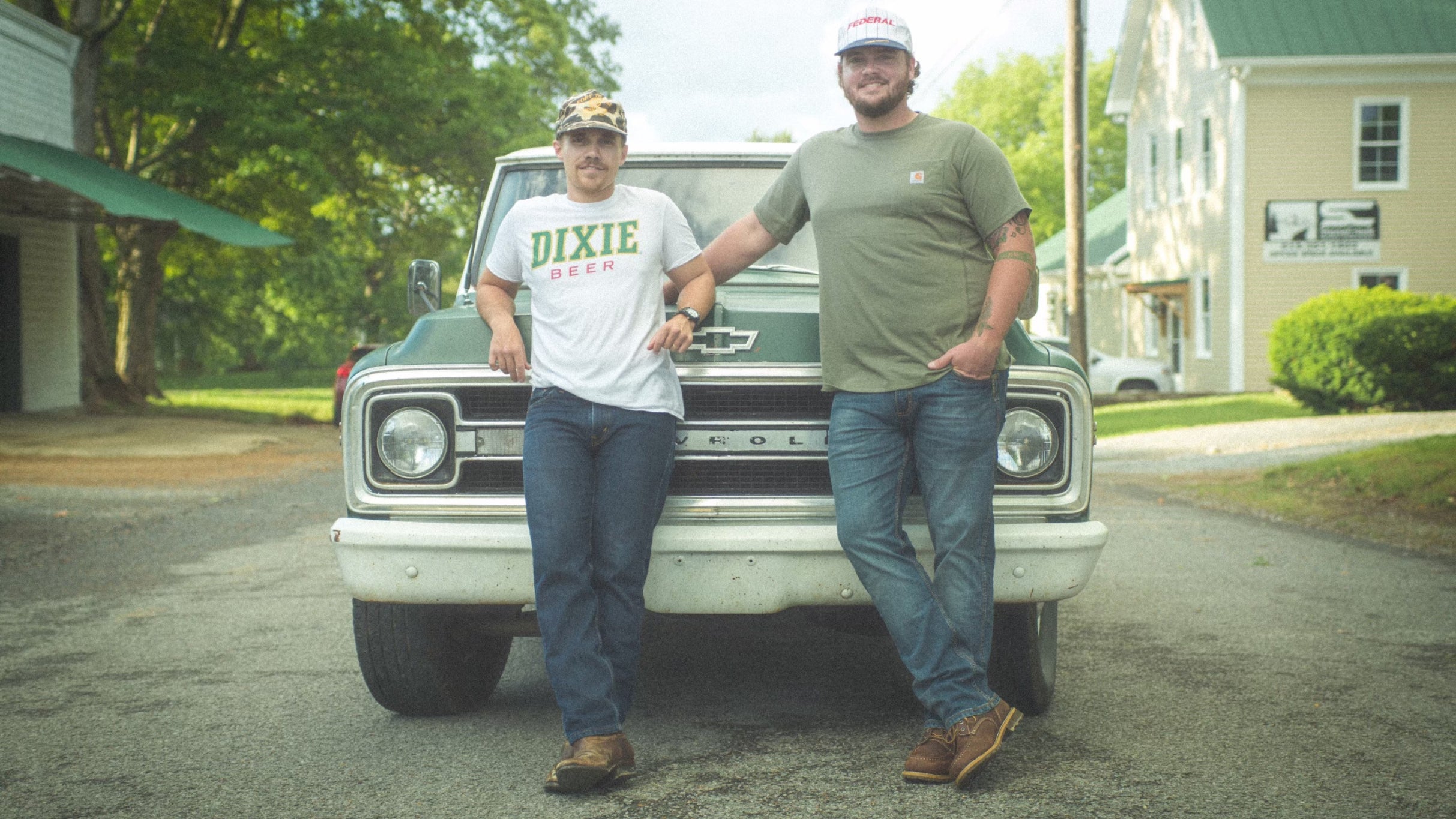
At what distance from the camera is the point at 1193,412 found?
2045cm

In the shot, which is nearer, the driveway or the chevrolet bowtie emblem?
the driveway

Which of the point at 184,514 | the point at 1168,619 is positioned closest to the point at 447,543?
the point at 1168,619

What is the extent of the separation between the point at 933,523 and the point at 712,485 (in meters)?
0.62

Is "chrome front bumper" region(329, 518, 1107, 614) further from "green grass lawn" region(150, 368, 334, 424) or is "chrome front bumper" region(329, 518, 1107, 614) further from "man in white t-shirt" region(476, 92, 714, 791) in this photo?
"green grass lawn" region(150, 368, 334, 424)

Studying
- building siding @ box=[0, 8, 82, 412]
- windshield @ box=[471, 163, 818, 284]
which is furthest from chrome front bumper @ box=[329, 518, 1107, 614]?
building siding @ box=[0, 8, 82, 412]

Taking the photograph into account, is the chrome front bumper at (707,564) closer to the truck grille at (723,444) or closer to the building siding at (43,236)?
the truck grille at (723,444)

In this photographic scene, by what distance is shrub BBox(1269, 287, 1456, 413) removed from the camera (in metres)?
18.4

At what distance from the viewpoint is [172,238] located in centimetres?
2739

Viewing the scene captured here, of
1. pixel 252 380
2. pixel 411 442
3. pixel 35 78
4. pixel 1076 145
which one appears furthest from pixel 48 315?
pixel 252 380

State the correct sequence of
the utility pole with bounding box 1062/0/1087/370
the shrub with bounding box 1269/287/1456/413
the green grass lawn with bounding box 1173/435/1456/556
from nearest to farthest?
the green grass lawn with bounding box 1173/435/1456/556 → the shrub with bounding box 1269/287/1456/413 → the utility pole with bounding box 1062/0/1087/370

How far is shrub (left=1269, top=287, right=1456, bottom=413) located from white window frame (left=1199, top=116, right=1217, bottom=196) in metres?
7.59

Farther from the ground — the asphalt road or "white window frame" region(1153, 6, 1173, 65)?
"white window frame" region(1153, 6, 1173, 65)

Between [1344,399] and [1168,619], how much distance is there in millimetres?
14562

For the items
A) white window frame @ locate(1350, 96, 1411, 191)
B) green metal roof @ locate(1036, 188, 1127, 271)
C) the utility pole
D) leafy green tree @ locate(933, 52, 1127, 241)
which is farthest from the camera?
leafy green tree @ locate(933, 52, 1127, 241)
